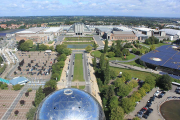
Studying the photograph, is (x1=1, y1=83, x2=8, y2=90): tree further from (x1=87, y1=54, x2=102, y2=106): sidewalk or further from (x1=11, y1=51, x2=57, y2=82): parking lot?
(x1=87, y1=54, x2=102, y2=106): sidewalk

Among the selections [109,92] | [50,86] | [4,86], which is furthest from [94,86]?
[4,86]

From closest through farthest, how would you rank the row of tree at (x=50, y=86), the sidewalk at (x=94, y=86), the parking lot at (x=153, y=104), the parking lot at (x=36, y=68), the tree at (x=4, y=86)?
1. the row of tree at (x=50, y=86)
2. the parking lot at (x=153, y=104)
3. the sidewalk at (x=94, y=86)
4. the tree at (x=4, y=86)
5. the parking lot at (x=36, y=68)

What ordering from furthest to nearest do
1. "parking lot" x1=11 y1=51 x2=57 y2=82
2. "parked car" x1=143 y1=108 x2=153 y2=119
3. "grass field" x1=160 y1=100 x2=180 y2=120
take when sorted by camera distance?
"parking lot" x1=11 y1=51 x2=57 y2=82
"grass field" x1=160 y1=100 x2=180 y2=120
"parked car" x1=143 y1=108 x2=153 y2=119

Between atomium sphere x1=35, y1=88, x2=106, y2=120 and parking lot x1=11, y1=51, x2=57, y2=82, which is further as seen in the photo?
parking lot x1=11, y1=51, x2=57, y2=82

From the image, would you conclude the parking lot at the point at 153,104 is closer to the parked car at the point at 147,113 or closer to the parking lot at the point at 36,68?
the parked car at the point at 147,113

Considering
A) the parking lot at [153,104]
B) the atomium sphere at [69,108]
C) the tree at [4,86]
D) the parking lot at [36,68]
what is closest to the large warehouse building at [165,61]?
the parking lot at [153,104]

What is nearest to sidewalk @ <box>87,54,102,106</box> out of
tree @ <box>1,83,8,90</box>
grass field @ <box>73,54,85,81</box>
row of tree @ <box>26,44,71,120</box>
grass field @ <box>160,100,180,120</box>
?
grass field @ <box>73,54,85,81</box>
